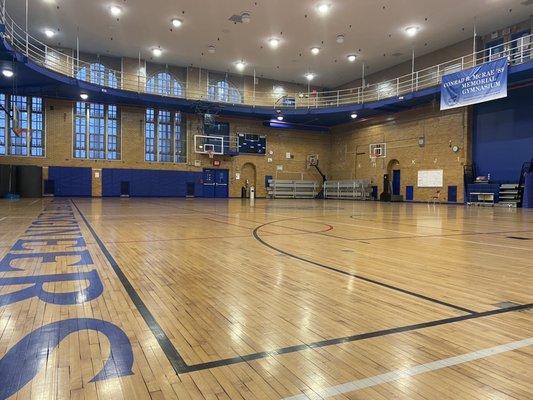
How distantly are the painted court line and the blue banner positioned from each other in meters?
17.2

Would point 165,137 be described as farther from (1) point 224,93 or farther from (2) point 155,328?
(2) point 155,328

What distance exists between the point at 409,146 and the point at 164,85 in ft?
53.7

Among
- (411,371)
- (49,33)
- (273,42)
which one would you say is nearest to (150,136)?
(49,33)

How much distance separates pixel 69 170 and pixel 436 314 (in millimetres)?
24785

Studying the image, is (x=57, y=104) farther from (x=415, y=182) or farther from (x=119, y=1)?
(x=415, y=182)

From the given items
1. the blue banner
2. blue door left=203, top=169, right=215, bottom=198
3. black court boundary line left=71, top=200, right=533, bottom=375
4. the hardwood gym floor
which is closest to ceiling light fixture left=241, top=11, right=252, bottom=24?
the blue banner

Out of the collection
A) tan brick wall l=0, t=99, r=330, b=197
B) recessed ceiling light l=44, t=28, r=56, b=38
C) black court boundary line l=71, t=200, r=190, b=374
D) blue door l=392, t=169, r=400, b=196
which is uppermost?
recessed ceiling light l=44, t=28, r=56, b=38

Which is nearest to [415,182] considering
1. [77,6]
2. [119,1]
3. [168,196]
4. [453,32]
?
[453,32]

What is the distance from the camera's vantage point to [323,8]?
17703mm

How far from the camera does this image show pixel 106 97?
23062 millimetres

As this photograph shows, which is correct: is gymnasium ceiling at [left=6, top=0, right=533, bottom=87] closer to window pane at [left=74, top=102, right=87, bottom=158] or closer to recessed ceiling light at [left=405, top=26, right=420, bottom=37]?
recessed ceiling light at [left=405, top=26, right=420, bottom=37]

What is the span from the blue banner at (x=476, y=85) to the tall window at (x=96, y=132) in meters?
19.4

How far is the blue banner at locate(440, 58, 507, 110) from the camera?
1647 centimetres

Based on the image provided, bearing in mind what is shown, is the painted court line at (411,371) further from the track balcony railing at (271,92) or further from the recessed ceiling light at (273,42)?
the recessed ceiling light at (273,42)
